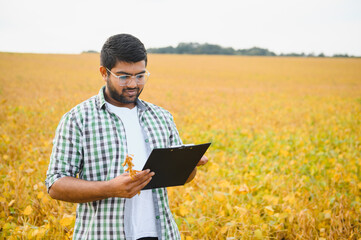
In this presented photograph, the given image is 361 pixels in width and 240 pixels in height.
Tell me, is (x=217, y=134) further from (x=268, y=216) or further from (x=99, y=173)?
(x=99, y=173)

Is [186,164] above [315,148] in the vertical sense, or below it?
above

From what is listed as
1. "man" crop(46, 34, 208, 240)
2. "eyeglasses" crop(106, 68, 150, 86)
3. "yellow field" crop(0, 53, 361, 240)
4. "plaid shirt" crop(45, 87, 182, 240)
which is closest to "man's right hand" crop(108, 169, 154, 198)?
"man" crop(46, 34, 208, 240)

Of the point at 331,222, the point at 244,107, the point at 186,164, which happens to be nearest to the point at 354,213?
the point at 331,222

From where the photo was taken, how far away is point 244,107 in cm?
1053

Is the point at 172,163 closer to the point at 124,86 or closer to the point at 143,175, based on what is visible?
the point at 143,175

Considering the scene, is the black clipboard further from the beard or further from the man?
the beard

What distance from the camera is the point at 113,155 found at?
1.45 meters

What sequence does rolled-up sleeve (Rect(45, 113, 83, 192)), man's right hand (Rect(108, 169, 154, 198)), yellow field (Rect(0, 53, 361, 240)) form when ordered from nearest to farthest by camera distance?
man's right hand (Rect(108, 169, 154, 198)), rolled-up sleeve (Rect(45, 113, 83, 192)), yellow field (Rect(0, 53, 361, 240))

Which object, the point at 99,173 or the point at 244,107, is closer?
the point at 99,173

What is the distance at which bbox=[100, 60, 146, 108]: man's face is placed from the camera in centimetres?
157

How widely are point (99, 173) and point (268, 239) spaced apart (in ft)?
6.21

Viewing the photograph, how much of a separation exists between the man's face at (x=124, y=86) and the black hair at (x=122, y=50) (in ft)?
0.10

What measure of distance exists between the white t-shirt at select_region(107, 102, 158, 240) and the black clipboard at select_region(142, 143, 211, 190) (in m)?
0.14

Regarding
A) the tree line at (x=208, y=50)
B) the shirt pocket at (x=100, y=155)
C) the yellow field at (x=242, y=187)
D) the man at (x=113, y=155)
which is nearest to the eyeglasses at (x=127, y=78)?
the man at (x=113, y=155)
